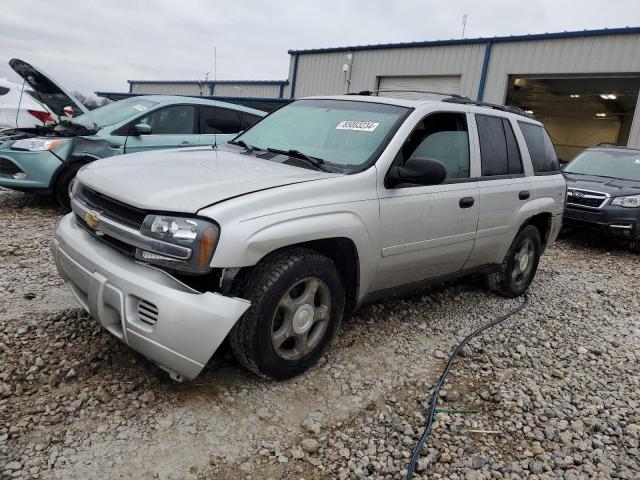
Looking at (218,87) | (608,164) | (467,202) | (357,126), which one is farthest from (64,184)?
(218,87)

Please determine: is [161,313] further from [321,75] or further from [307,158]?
[321,75]

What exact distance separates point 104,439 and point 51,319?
4.59 ft

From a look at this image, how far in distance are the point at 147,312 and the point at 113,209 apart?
0.66 metres

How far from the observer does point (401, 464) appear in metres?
2.43

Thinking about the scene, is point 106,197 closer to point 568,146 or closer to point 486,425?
point 486,425

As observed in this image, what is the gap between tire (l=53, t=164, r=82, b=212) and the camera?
631 centimetres

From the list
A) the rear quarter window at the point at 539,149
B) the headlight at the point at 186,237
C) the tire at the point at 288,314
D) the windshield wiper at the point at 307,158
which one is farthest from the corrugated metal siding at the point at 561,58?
the headlight at the point at 186,237

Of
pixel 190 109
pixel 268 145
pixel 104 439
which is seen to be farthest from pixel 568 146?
pixel 104 439

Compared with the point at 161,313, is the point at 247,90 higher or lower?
higher

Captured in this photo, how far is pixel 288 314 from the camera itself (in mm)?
2807

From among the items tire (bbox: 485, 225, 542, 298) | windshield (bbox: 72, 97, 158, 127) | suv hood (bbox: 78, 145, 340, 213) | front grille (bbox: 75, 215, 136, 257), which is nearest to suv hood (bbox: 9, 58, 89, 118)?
Result: windshield (bbox: 72, 97, 158, 127)

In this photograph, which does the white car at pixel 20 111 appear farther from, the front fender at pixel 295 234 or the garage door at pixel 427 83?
the garage door at pixel 427 83

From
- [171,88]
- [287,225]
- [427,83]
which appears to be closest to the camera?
[287,225]

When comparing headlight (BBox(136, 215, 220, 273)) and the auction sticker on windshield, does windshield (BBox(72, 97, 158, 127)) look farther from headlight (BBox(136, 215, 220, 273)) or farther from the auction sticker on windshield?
headlight (BBox(136, 215, 220, 273))
